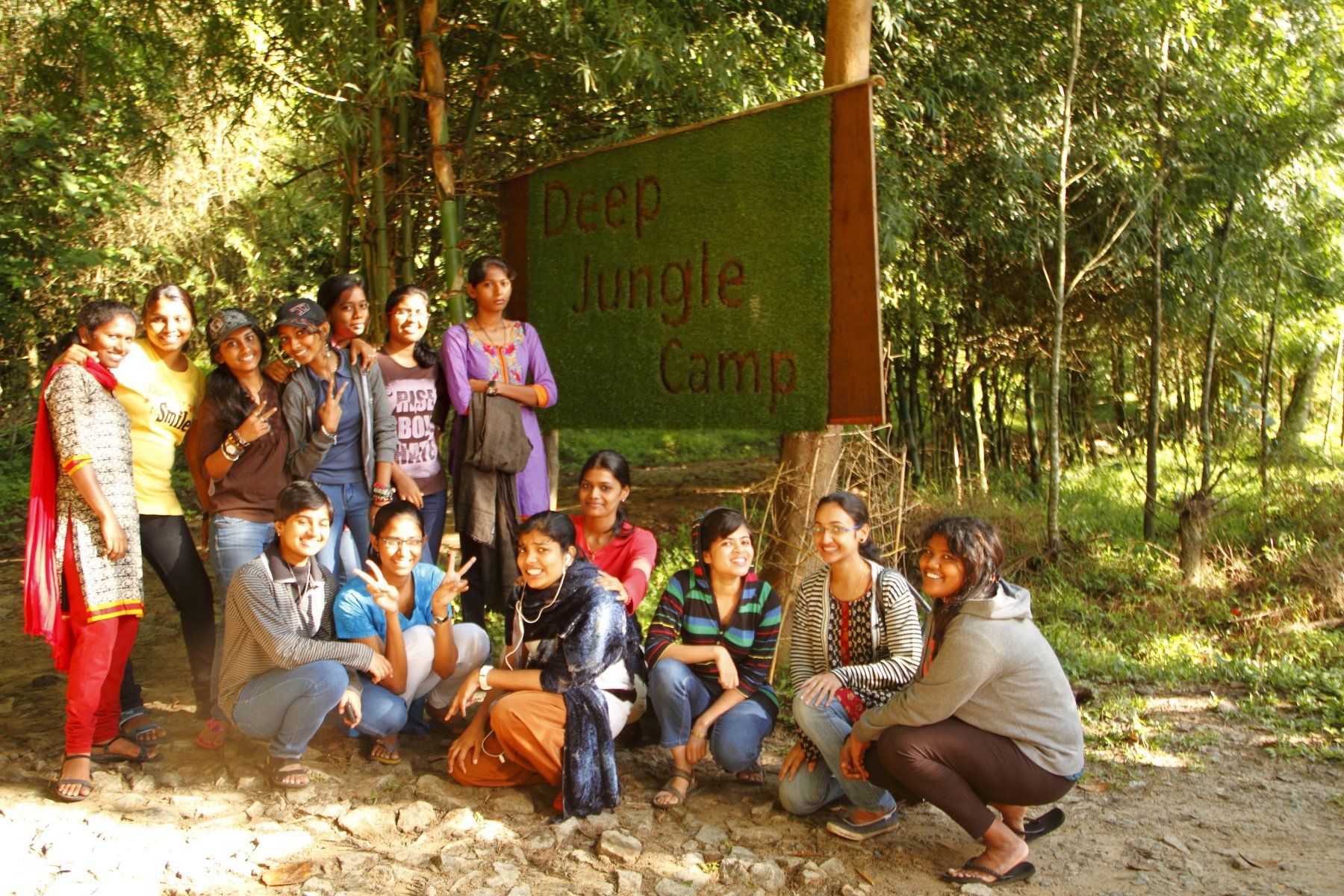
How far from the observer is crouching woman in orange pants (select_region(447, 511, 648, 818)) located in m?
3.24

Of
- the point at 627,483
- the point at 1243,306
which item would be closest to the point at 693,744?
the point at 627,483

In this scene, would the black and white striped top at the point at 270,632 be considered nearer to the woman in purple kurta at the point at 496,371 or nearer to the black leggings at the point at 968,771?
the woman in purple kurta at the point at 496,371

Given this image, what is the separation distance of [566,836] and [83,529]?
1.82 meters

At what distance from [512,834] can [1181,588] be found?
15.0ft

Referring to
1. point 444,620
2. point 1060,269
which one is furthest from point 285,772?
→ point 1060,269

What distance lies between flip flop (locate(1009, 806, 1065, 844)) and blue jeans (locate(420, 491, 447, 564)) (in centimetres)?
229

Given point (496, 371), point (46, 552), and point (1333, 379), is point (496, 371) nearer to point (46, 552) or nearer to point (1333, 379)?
point (46, 552)

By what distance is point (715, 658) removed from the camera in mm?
3439

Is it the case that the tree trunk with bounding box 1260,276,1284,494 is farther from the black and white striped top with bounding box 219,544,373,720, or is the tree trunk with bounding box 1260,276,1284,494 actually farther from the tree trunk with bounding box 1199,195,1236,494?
the black and white striped top with bounding box 219,544,373,720

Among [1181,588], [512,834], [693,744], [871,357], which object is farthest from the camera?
[1181,588]

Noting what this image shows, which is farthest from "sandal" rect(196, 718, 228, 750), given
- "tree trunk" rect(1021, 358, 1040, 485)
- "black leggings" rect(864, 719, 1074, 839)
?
"tree trunk" rect(1021, 358, 1040, 485)

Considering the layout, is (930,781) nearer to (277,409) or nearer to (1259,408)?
(277,409)

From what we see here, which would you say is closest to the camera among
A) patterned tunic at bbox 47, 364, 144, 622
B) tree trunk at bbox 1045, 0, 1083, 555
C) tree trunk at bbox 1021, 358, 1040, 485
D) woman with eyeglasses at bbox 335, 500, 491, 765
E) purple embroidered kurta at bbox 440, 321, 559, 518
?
patterned tunic at bbox 47, 364, 144, 622

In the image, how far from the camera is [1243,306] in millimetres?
8211
